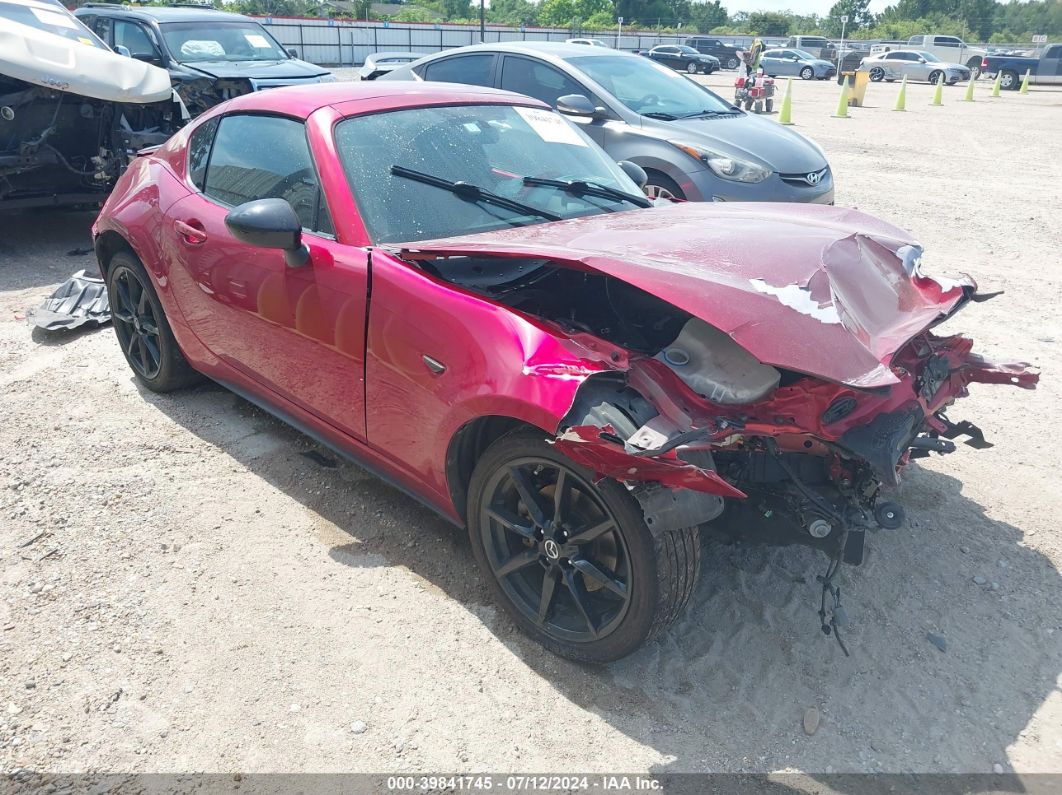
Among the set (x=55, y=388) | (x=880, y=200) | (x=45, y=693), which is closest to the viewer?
(x=45, y=693)

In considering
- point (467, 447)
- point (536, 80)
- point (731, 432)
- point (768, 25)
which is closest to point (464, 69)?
point (536, 80)

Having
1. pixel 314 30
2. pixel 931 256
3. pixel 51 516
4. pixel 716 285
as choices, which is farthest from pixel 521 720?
pixel 314 30

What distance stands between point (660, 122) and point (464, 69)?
2.19 meters

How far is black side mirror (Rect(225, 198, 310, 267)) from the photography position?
3029mm

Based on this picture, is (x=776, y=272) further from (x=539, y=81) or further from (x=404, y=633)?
(x=539, y=81)

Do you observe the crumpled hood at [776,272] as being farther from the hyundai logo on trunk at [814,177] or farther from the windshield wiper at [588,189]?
the hyundai logo on trunk at [814,177]

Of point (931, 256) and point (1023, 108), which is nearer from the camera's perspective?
point (931, 256)

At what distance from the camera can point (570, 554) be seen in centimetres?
260

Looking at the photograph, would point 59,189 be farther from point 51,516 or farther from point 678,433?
point 678,433

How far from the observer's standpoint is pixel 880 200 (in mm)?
9805

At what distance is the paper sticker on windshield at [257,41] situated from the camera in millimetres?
11430

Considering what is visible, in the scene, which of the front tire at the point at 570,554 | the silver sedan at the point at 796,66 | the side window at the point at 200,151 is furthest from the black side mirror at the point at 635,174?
the silver sedan at the point at 796,66

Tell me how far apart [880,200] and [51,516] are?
9228 mm

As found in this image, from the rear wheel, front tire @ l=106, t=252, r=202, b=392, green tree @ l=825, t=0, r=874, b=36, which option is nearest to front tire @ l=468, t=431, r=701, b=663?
front tire @ l=106, t=252, r=202, b=392
